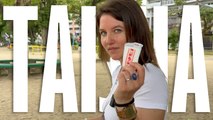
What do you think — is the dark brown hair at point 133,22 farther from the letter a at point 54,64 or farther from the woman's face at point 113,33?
the letter a at point 54,64

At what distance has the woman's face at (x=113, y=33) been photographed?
1.53 m

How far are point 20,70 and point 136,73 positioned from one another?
28.6 feet

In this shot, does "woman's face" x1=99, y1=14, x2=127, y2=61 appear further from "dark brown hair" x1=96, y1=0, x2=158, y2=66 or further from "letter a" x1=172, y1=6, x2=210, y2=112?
"letter a" x1=172, y1=6, x2=210, y2=112

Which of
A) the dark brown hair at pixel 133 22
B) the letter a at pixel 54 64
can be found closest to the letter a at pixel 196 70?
the letter a at pixel 54 64

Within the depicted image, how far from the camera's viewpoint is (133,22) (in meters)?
1.54

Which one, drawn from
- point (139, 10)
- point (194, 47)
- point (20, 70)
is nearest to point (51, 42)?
point (20, 70)

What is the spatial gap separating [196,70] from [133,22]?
26.3 feet

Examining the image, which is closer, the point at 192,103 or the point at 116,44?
the point at 116,44

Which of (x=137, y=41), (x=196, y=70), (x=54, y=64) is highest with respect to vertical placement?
(x=137, y=41)

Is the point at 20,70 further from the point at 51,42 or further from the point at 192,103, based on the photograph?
the point at 192,103

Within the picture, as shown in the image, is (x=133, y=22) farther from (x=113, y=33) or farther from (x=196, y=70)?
(x=196, y=70)

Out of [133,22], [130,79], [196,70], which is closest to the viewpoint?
[130,79]

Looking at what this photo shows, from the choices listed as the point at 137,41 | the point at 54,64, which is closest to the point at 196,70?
the point at 54,64

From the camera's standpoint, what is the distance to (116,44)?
1.56 meters
